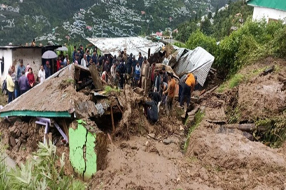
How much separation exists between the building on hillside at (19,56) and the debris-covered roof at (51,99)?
4.54m

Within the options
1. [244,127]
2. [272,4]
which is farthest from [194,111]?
[272,4]

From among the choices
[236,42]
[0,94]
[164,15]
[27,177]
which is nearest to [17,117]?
[0,94]

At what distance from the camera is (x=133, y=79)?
13805 mm

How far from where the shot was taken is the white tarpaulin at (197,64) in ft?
47.1

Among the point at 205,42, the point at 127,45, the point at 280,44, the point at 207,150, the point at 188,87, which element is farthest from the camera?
the point at 127,45

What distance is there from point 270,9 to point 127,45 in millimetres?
9183

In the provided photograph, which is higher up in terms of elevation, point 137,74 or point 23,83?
point 137,74

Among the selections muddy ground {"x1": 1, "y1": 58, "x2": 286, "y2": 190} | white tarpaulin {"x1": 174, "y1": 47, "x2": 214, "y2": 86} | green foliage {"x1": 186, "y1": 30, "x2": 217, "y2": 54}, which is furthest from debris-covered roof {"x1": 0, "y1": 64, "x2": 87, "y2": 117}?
green foliage {"x1": 186, "y1": 30, "x2": 217, "y2": 54}

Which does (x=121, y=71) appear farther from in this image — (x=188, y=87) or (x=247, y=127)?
(x=247, y=127)

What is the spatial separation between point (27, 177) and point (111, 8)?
68430mm

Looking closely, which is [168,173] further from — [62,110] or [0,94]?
[0,94]

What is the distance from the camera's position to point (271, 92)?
9.66 m

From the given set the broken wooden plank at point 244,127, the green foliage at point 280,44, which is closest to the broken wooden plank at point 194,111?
the broken wooden plank at point 244,127

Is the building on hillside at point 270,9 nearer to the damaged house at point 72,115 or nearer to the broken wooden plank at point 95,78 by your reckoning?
the broken wooden plank at point 95,78
